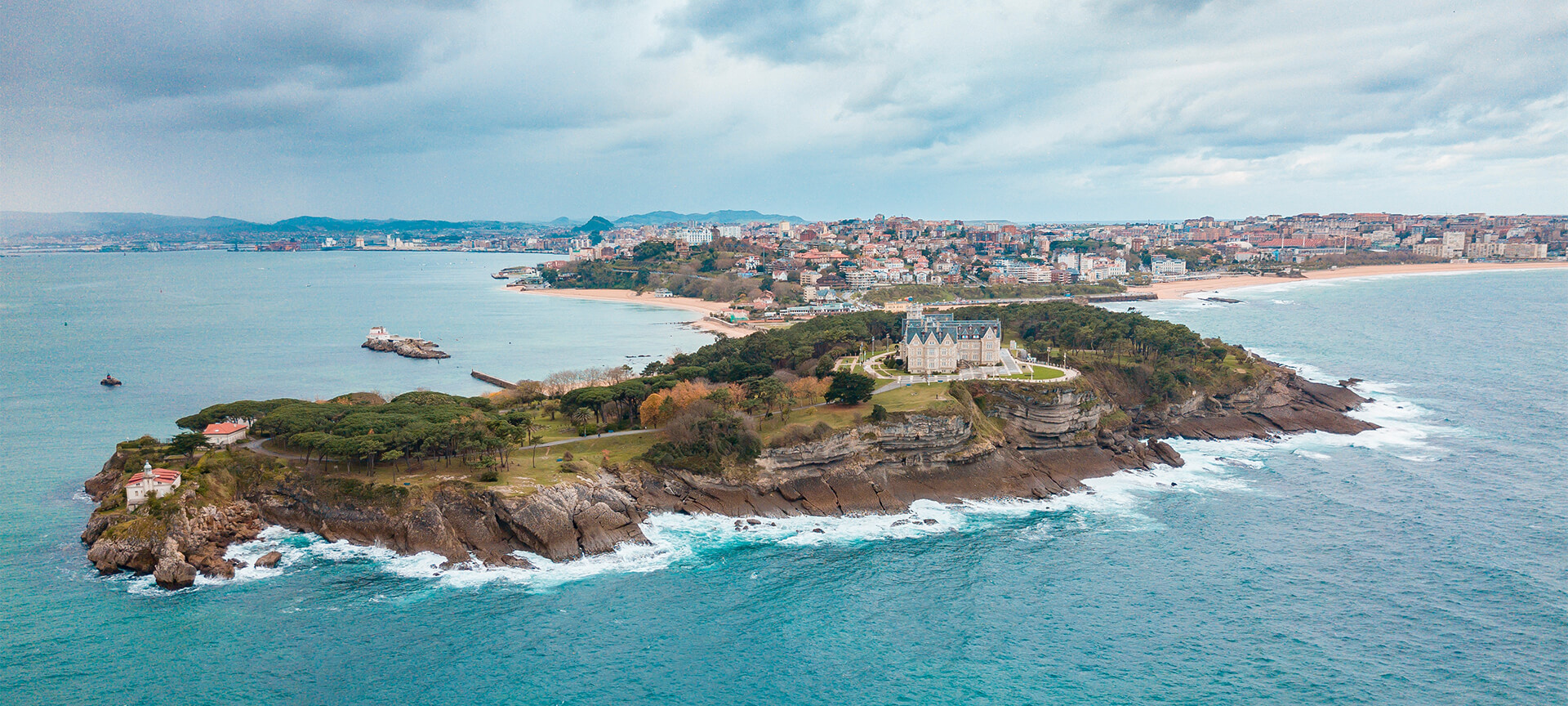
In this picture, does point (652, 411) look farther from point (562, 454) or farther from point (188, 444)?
point (188, 444)

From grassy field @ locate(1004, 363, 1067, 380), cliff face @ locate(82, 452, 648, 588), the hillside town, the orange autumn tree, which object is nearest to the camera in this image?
cliff face @ locate(82, 452, 648, 588)

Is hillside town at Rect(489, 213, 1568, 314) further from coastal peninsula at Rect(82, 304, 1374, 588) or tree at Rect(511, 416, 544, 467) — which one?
tree at Rect(511, 416, 544, 467)

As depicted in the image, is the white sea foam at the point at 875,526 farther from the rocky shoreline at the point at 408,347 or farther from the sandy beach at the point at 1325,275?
the sandy beach at the point at 1325,275

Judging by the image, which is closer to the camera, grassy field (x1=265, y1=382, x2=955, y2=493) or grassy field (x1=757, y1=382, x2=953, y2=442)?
grassy field (x1=265, y1=382, x2=955, y2=493)

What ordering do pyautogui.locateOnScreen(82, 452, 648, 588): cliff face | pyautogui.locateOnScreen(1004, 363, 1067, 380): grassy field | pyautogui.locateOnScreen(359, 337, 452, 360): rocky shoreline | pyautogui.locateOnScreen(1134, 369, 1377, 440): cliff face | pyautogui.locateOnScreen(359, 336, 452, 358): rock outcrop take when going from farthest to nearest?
pyautogui.locateOnScreen(359, 336, 452, 358): rock outcrop
pyautogui.locateOnScreen(359, 337, 452, 360): rocky shoreline
pyautogui.locateOnScreen(1134, 369, 1377, 440): cliff face
pyautogui.locateOnScreen(1004, 363, 1067, 380): grassy field
pyautogui.locateOnScreen(82, 452, 648, 588): cliff face

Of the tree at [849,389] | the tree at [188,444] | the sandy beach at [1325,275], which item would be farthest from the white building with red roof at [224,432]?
the sandy beach at [1325,275]

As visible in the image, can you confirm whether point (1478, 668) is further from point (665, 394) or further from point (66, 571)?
point (66, 571)

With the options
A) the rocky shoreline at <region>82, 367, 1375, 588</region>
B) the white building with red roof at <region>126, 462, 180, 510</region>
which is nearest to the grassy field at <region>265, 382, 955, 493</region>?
the rocky shoreline at <region>82, 367, 1375, 588</region>
